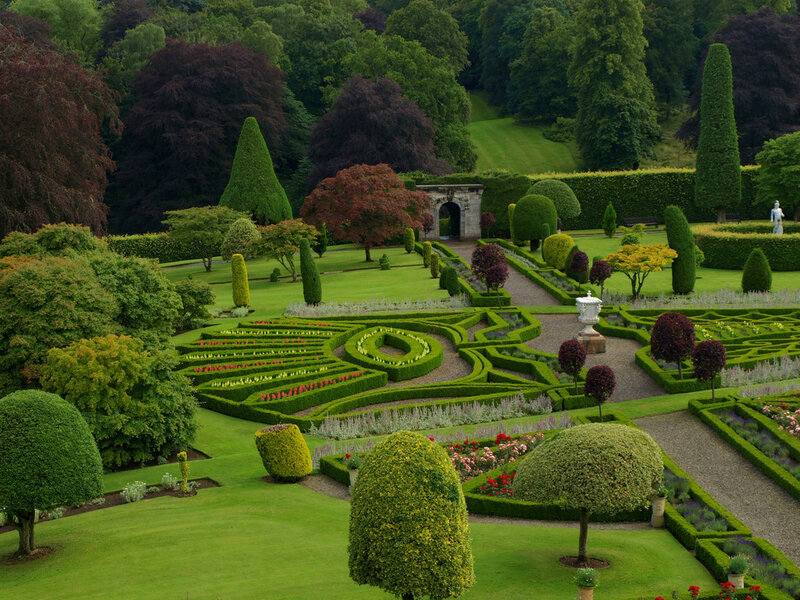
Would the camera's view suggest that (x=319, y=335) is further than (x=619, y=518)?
Yes

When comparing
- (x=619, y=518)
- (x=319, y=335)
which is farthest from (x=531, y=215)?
(x=619, y=518)

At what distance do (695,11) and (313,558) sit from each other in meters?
86.2

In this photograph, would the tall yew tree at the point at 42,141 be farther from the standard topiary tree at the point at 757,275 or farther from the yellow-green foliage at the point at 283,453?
the standard topiary tree at the point at 757,275

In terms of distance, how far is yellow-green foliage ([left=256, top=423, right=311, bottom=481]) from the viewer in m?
20.9

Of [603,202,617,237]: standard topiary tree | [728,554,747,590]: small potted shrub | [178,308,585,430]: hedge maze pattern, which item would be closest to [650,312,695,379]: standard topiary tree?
[178,308,585,430]: hedge maze pattern

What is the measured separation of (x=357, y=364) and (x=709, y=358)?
38.3ft

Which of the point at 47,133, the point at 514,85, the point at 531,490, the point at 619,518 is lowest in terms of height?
the point at 619,518

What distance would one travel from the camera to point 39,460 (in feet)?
53.6

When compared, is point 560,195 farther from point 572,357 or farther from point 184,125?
point 572,357

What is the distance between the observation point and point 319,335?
35.0m

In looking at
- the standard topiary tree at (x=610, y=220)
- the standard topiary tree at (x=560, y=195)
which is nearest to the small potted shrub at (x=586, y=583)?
the standard topiary tree at (x=560, y=195)

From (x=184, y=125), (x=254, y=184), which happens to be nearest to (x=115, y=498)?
(x=254, y=184)

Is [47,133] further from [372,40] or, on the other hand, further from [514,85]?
[514,85]

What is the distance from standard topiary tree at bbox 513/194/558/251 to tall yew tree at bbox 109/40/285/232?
24.7 m
